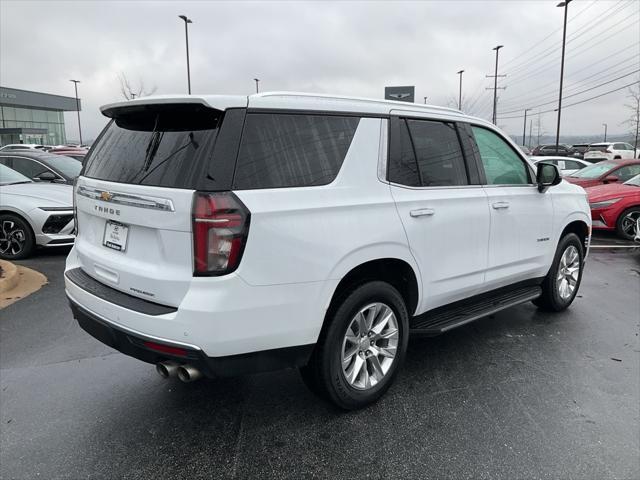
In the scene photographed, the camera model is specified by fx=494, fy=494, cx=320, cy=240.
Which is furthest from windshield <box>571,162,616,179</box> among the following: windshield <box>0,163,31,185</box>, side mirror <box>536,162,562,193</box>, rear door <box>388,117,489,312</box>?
windshield <box>0,163,31,185</box>

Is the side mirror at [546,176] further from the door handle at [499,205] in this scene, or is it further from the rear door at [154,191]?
the rear door at [154,191]

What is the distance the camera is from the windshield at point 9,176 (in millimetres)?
8227

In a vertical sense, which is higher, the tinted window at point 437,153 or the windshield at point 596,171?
the tinted window at point 437,153

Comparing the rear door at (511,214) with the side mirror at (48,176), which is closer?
the rear door at (511,214)

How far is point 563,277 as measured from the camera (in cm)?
516

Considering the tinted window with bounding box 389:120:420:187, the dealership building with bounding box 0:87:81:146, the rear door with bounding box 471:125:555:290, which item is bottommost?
the rear door with bounding box 471:125:555:290

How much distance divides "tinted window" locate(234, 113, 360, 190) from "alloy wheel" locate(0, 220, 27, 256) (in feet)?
20.9

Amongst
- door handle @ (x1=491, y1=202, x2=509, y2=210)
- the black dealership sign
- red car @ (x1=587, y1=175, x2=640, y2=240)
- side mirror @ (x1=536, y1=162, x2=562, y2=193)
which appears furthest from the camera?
the black dealership sign

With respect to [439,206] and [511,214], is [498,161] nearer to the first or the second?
[511,214]

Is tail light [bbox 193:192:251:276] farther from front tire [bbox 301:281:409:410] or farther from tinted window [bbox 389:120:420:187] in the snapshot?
tinted window [bbox 389:120:420:187]

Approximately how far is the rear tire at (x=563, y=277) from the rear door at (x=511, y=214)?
27cm

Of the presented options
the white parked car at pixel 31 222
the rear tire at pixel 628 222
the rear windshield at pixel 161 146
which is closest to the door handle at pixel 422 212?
the rear windshield at pixel 161 146

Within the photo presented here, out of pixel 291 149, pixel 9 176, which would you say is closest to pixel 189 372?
pixel 291 149

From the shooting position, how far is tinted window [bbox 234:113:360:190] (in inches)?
102
